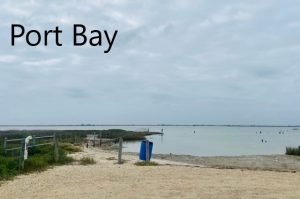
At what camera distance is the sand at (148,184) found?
35.9 feet

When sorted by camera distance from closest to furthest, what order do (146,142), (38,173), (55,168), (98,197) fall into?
(98,197), (38,173), (55,168), (146,142)

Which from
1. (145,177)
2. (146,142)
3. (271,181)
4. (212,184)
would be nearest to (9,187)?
(145,177)

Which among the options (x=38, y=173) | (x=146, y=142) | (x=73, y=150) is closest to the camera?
(x=38, y=173)

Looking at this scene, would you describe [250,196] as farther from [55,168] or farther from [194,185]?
[55,168]

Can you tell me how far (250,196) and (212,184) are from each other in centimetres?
199

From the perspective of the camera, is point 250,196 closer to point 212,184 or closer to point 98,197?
point 212,184

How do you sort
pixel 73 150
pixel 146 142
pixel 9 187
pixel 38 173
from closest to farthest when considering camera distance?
pixel 9 187
pixel 38 173
pixel 146 142
pixel 73 150

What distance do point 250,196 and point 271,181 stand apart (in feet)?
9.82

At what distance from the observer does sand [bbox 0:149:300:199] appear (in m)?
10.9

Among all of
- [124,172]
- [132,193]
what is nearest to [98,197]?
[132,193]

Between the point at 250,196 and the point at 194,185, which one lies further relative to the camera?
the point at 194,185

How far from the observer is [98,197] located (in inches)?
414

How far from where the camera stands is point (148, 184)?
41.0 ft

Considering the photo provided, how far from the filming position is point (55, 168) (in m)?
16.5
